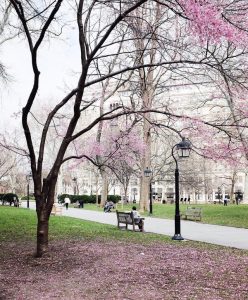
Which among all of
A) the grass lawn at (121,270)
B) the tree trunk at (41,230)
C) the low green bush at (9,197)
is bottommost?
the grass lawn at (121,270)

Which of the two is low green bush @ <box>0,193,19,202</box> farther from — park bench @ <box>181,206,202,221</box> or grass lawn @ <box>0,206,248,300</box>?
grass lawn @ <box>0,206,248,300</box>

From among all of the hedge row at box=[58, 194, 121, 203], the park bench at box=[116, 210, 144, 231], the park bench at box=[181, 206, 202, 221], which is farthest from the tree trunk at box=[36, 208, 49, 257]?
the hedge row at box=[58, 194, 121, 203]

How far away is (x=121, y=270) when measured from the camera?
9297 mm

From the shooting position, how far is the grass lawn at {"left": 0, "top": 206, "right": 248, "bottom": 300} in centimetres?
755

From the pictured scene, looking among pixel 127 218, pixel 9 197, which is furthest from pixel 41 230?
pixel 9 197

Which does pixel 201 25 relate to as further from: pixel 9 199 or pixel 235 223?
pixel 9 199

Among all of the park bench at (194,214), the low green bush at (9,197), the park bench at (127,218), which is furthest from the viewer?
the low green bush at (9,197)

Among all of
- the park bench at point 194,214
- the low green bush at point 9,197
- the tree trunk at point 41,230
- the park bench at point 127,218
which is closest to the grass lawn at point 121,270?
the tree trunk at point 41,230

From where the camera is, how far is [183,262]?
10.2 metres

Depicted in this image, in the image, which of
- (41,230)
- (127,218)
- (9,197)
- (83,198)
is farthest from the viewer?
(83,198)

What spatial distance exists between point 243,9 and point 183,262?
17.0 feet

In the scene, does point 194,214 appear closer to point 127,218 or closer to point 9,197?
point 127,218

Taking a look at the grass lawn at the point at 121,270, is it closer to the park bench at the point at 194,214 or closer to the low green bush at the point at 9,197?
the park bench at the point at 194,214

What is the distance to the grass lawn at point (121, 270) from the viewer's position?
24.8ft
